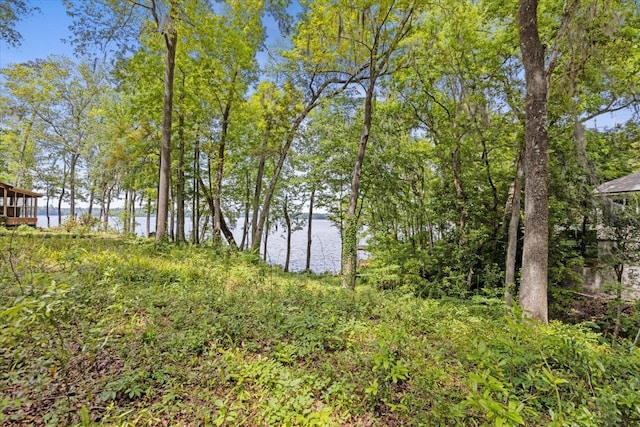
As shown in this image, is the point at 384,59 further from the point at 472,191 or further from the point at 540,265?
the point at 540,265

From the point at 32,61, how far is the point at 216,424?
2324cm

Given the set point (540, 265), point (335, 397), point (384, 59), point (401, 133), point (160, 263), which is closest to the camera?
point (335, 397)

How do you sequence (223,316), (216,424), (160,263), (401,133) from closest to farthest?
(216,424) → (223,316) → (160,263) → (401,133)

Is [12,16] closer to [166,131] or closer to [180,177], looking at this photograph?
[166,131]

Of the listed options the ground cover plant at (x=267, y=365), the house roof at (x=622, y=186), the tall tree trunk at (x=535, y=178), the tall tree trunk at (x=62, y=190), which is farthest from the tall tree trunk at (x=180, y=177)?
the tall tree trunk at (x=62, y=190)

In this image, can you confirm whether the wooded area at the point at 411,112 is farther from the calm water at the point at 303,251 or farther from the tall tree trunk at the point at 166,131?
the calm water at the point at 303,251

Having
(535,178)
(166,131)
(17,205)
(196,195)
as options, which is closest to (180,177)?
(196,195)

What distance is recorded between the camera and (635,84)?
5996 millimetres

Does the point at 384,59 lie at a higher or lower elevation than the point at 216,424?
higher

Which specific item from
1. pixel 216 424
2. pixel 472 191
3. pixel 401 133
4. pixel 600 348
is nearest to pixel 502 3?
pixel 401 133

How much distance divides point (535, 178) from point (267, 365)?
4956 mm

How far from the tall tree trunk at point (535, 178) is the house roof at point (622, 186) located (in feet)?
11.4

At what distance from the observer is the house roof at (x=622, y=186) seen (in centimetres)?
626

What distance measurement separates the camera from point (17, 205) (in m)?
15.4
